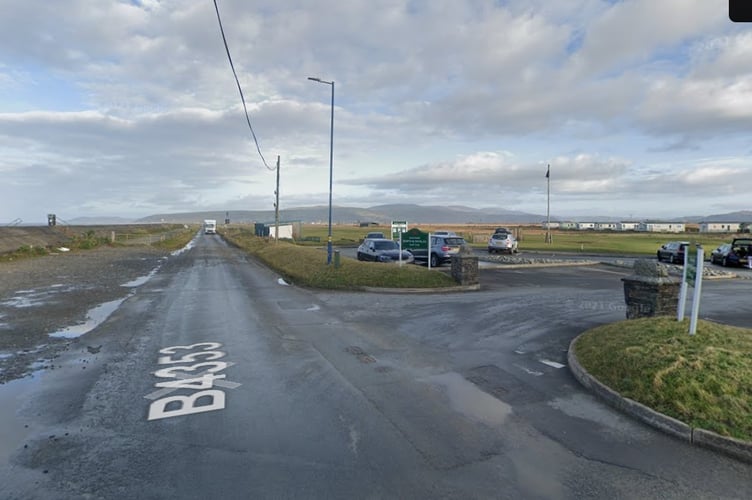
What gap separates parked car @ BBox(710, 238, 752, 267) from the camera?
2717cm

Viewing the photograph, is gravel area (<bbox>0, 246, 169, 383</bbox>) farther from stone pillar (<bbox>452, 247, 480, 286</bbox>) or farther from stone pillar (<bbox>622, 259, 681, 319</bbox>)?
stone pillar (<bbox>452, 247, 480, 286</bbox>)

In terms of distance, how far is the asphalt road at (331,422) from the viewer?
4008 millimetres

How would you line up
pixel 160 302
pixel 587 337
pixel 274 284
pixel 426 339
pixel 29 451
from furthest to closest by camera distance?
pixel 274 284, pixel 160 302, pixel 426 339, pixel 587 337, pixel 29 451

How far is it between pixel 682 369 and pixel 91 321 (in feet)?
38.8

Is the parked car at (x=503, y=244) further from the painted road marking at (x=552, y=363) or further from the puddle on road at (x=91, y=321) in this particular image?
the painted road marking at (x=552, y=363)

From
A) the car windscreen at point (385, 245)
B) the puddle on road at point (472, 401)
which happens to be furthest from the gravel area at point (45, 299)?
the car windscreen at point (385, 245)

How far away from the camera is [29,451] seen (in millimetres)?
4539

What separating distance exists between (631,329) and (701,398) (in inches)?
111

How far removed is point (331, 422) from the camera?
17.2 ft

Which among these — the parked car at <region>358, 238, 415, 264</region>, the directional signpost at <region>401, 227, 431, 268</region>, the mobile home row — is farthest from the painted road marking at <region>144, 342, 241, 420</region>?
the mobile home row

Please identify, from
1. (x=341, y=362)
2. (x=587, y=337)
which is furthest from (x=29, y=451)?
(x=587, y=337)

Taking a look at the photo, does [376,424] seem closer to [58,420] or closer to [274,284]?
[58,420]

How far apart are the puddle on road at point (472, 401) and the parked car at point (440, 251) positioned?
16959mm

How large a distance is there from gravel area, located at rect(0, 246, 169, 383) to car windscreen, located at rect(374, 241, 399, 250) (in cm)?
1142
